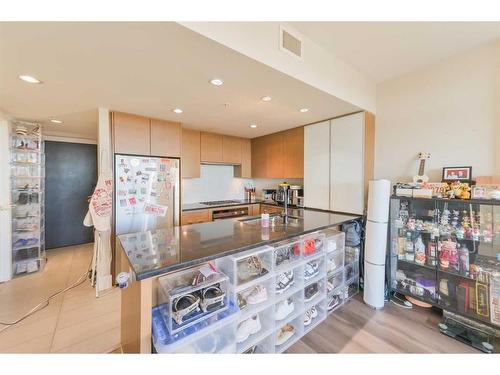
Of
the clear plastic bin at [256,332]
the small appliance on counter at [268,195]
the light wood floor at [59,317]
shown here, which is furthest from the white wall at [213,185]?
the clear plastic bin at [256,332]

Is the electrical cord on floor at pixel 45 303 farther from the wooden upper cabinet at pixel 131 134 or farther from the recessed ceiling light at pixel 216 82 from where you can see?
the recessed ceiling light at pixel 216 82

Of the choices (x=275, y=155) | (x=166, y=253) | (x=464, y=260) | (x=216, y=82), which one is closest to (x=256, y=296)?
(x=166, y=253)

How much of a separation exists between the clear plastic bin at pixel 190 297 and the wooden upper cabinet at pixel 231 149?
8.86 feet

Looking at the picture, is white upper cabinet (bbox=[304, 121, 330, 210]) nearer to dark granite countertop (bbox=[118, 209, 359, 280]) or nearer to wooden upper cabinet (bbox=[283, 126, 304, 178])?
wooden upper cabinet (bbox=[283, 126, 304, 178])

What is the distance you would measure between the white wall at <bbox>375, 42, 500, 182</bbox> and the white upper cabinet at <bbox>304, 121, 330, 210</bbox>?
2.01 ft

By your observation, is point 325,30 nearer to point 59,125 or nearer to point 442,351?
point 442,351

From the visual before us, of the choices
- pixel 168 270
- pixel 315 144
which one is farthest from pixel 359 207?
pixel 168 270

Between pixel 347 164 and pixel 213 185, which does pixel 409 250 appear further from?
pixel 213 185

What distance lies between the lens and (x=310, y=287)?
1.82 m

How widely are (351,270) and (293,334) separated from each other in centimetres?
106

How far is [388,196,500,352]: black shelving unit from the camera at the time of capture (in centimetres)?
170

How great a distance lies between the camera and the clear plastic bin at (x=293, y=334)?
1.51 m

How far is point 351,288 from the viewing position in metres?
2.28

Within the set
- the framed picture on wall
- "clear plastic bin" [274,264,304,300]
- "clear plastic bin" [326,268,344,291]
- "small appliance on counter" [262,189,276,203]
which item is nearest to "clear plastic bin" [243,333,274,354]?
"clear plastic bin" [274,264,304,300]
